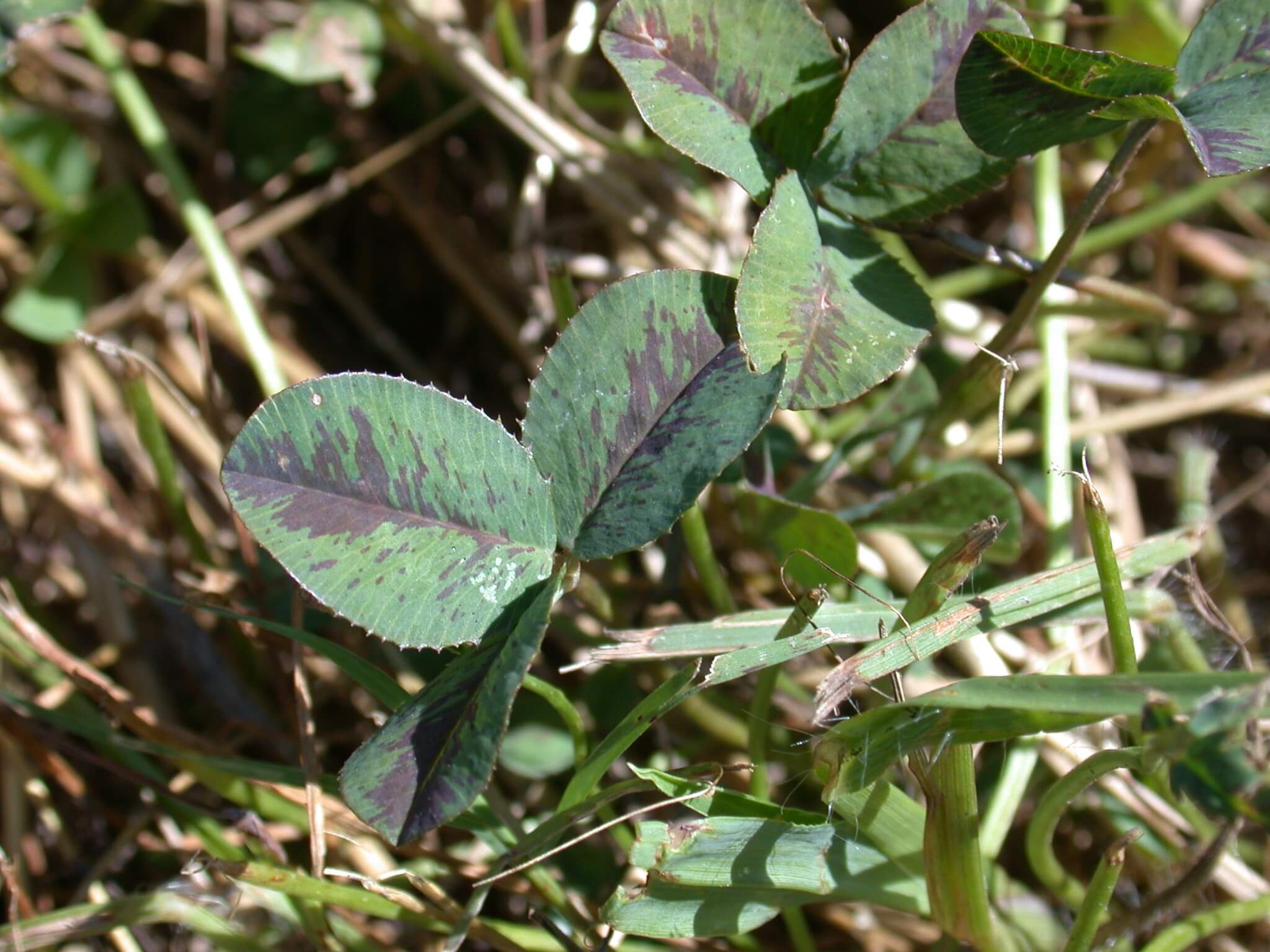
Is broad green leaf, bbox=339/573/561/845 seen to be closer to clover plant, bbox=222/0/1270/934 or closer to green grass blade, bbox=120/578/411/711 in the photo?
clover plant, bbox=222/0/1270/934

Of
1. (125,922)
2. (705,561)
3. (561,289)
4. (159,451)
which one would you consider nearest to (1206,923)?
(705,561)

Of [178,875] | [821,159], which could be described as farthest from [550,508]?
[178,875]

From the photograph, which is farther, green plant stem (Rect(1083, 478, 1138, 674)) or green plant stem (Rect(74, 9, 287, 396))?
green plant stem (Rect(74, 9, 287, 396))

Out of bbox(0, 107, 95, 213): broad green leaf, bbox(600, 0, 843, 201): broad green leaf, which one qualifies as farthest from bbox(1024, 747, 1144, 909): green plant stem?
bbox(0, 107, 95, 213): broad green leaf

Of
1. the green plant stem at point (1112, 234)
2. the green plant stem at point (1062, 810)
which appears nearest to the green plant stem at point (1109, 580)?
the green plant stem at point (1062, 810)

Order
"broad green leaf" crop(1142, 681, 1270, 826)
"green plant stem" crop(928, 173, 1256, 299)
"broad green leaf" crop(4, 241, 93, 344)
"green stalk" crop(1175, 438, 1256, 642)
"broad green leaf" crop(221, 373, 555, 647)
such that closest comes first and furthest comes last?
"broad green leaf" crop(1142, 681, 1270, 826), "broad green leaf" crop(221, 373, 555, 647), "green stalk" crop(1175, 438, 1256, 642), "green plant stem" crop(928, 173, 1256, 299), "broad green leaf" crop(4, 241, 93, 344)

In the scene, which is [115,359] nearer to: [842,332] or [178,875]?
[178,875]

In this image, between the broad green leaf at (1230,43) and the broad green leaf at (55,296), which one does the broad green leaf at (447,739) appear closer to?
the broad green leaf at (1230,43)
